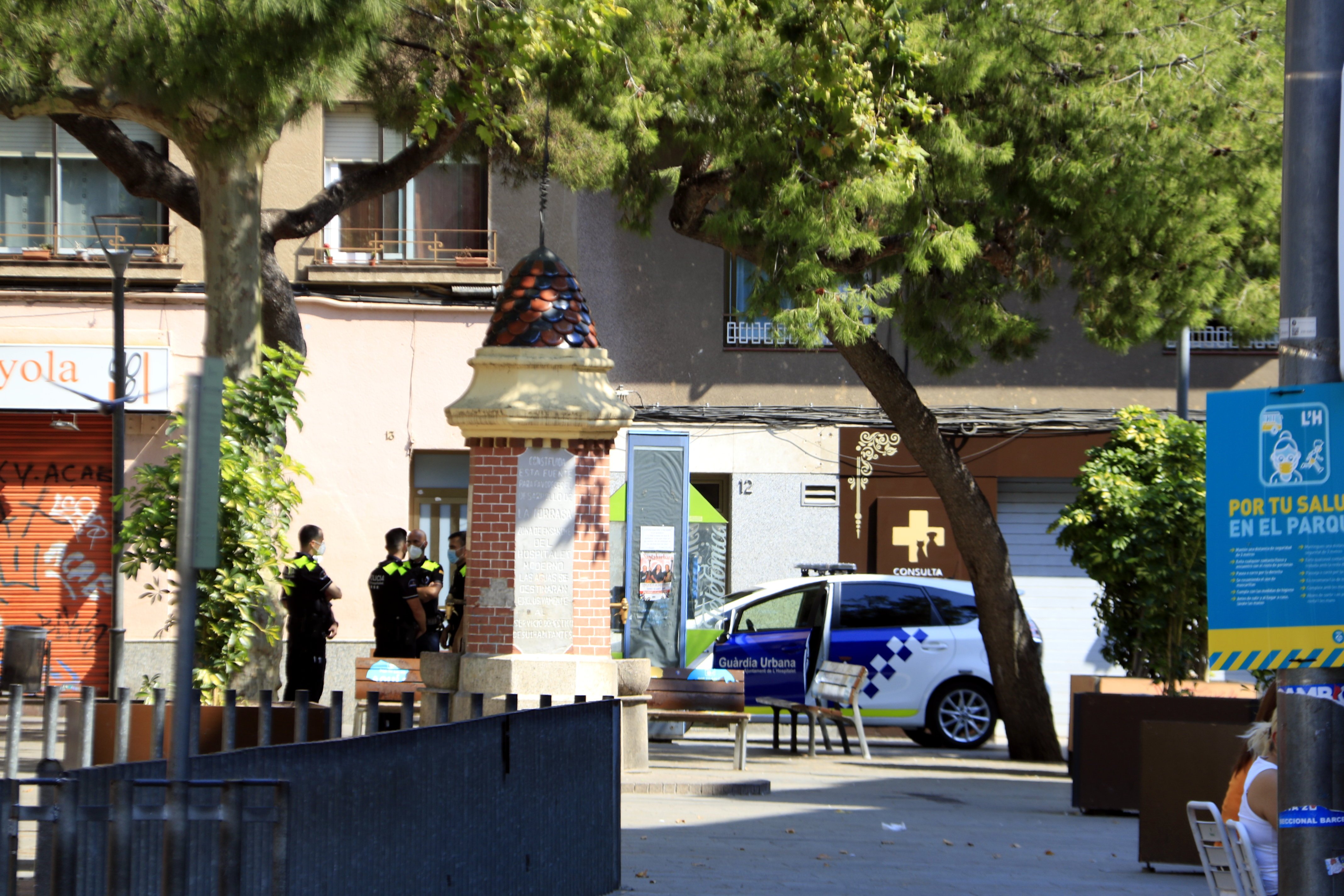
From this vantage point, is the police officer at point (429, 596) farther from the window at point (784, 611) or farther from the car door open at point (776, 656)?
the window at point (784, 611)

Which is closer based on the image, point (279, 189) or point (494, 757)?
point (494, 757)

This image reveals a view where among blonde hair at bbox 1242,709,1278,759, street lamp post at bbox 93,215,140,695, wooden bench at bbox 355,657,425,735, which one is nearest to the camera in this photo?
blonde hair at bbox 1242,709,1278,759

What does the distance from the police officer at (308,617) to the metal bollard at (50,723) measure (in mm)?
5331

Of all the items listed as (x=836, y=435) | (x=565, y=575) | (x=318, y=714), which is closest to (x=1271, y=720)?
(x=318, y=714)

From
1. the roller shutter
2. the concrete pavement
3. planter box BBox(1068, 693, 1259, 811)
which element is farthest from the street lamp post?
the roller shutter

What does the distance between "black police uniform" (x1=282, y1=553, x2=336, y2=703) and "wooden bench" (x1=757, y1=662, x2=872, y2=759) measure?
159 inches

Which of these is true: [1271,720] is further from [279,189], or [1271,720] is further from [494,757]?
[279,189]

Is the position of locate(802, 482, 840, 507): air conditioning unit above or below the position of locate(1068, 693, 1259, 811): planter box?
above

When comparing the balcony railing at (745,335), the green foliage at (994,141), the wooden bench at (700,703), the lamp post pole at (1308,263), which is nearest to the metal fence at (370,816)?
the lamp post pole at (1308,263)

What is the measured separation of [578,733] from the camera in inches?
256

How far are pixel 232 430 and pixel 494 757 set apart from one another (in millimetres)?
5106

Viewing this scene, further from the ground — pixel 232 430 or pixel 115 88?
pixel 115 88

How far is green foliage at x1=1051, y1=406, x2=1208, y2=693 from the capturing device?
12039 millimetres

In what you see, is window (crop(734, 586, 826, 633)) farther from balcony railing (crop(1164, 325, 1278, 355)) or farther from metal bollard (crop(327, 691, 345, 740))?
metal bollard (crop(327, 691, 345, 740))
